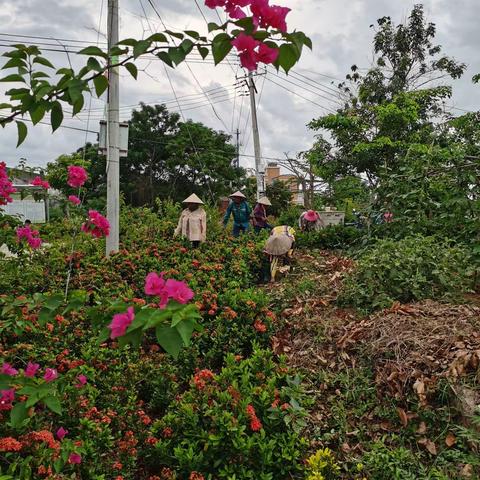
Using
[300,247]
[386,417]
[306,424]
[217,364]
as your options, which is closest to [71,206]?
[217,364]

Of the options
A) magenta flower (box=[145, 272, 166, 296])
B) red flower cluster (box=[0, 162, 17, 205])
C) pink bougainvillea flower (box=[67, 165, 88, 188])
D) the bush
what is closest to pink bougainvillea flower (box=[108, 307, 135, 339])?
magenta flower (box=[145, 272, 166, 296])

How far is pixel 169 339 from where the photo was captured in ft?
3.74

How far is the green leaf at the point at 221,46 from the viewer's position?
1277 mm

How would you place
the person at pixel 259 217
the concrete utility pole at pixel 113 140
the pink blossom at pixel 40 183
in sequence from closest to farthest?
the pink blossom at pixel 40 183 → the concrete utility pole at pixel 113 140 → the person at pixel 259 217

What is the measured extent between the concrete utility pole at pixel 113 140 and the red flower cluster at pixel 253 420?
4197 mm

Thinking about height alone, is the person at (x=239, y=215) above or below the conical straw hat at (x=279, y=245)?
above

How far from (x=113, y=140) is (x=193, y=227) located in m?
1.78

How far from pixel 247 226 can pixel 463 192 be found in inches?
163

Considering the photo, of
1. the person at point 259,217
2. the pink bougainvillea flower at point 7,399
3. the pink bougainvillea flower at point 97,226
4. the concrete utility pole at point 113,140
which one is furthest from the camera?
the person at point 259,217

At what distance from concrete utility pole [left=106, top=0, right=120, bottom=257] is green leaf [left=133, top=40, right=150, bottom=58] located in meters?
5.46

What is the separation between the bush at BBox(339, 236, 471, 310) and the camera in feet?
15.4

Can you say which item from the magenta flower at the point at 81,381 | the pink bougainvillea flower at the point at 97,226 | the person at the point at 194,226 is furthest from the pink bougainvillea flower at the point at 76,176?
the person at the point at 194,226

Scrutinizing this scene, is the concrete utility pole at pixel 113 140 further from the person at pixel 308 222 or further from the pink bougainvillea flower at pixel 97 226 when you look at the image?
the person at pixel 308 222

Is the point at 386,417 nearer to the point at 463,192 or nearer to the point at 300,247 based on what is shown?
the point at 463,192
